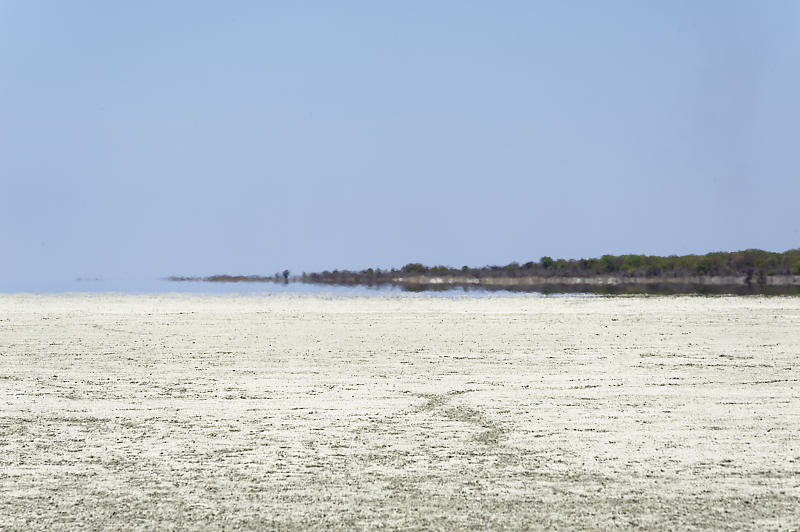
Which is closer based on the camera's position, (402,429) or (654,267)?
(402,429)

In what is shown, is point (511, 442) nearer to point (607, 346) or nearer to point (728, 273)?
point (607, 346)

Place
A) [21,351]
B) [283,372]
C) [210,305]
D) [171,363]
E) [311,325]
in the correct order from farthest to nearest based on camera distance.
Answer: [210,305] → [311,325] → [21,351] → [171,363] → [283,372]

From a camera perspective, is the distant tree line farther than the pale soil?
Yes

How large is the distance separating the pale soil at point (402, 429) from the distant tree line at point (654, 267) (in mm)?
31422

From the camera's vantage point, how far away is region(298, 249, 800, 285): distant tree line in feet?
145

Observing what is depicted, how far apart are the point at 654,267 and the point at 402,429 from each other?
4307cm

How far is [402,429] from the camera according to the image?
294 inches

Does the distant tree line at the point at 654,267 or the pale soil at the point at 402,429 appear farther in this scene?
the distant tree line at the point at 654,267

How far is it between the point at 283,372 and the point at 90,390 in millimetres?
2094

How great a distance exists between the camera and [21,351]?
1255 cm

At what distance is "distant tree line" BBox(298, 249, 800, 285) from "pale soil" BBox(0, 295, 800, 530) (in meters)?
31.4

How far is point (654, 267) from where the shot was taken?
48719 mm

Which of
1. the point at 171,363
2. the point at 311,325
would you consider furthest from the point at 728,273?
the point at 171,363

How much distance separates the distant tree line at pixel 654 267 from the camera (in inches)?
1746
